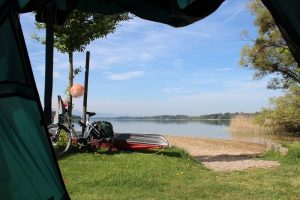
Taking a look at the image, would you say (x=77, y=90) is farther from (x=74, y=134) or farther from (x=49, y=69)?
(x=49, y=69)

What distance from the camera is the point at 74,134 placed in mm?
9672

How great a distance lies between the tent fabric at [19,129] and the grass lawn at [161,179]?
97.0 inches

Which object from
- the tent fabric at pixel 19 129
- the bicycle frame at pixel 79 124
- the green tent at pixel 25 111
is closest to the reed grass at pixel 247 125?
the bicycle frame at pixel 79 124

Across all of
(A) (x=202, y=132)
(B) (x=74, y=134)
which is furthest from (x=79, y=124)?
(A) (x=202, y=132)

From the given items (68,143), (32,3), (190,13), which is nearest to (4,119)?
(32,3)

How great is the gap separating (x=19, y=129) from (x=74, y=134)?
674 centimetres

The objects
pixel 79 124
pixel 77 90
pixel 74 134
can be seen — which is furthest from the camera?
pixel 77 90

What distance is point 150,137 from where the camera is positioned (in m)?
10.7

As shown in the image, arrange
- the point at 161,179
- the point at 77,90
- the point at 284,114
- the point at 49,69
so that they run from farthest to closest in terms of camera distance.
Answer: the point at 284,114, the point at 77,90, the point at 161,179, the point at 49,69

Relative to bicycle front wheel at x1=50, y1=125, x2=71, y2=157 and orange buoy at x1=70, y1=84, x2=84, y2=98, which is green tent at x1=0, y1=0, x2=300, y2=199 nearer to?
bicycle front wheel at x1=50, y1=125, x2=71, y2=157

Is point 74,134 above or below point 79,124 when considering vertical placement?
below

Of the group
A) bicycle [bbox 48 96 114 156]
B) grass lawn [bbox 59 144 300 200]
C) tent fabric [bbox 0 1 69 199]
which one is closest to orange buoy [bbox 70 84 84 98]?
bicycle [bbox 48 96 114 156]

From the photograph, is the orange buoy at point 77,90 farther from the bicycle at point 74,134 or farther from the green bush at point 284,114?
the green bush at point 284,114

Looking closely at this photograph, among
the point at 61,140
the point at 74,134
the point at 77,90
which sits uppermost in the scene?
the point at 77,90
